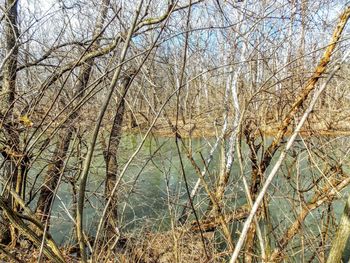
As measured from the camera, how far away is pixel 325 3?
3.94 metres

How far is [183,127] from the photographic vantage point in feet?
10.4

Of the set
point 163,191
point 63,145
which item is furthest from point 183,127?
point 163,191

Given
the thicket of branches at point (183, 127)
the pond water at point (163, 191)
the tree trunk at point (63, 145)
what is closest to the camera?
the thicket of branches at point (183, 127)

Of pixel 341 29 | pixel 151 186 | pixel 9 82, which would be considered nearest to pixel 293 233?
pixel 341 29

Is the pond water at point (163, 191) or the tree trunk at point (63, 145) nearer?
the pond water at point (163, 191)

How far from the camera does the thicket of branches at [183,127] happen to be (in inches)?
81.9

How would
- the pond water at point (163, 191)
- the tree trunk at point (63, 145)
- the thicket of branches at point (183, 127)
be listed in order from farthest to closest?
the tree trunk at point (63, 145) → the pond water at point (163, 191) → the thicket of branches at point (183, 127)

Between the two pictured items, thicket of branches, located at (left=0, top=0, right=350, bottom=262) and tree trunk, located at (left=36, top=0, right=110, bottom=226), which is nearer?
thicket of branches, located at (left=0, top=0, right=350, bottom=262)

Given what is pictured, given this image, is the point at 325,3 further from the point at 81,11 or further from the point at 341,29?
the point at 81,11

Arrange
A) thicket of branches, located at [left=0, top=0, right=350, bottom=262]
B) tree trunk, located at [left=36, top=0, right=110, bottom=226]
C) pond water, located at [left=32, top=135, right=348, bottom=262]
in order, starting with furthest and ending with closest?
tree trunk, located at [left=36, top=0, right=110, bottom=226] → pond water, located at [left=32, top=135, right=348, bottom=262] → thicket of branches, located at [left=0, top=0, right=350, bottom=262]

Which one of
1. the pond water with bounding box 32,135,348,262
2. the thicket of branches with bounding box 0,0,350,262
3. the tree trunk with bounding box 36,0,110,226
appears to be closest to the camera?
the thicket of branches with bounding box 0,0,350,262

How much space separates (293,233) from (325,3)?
252cm

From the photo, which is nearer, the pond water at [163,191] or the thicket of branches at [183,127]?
the thicket of branches at [183,127]

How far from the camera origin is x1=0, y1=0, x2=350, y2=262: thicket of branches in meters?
2.08
